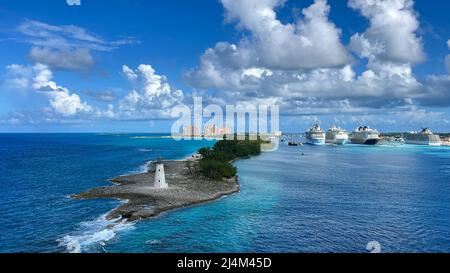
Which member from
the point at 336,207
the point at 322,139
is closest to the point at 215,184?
the point at 336,207

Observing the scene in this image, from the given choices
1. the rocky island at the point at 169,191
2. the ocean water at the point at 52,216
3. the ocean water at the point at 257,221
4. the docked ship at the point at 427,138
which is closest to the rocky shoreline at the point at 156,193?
the rocky island at the point at 169,191

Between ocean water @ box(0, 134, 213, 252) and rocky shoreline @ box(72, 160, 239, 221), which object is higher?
rocky shoreline @ box(72, 160, 239, 221)

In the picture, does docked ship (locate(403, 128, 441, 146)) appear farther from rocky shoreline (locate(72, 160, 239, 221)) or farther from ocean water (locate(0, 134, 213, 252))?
ocean water (locate(0, 134, 213, 252))

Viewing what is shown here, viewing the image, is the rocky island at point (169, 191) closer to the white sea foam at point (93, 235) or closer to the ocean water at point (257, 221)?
the ocean water at point (257, 221)

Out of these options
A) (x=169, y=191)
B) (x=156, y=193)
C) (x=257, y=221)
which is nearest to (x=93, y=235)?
(x=257, y=221)

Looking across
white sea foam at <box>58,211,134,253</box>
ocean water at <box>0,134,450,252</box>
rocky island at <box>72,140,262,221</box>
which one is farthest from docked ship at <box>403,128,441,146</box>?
white sea foam at <box>58,211,134,253</box>
